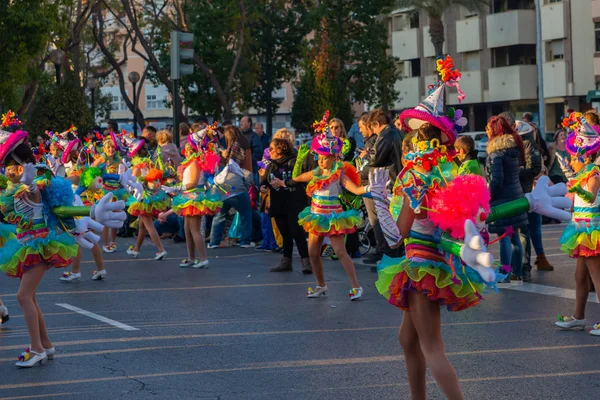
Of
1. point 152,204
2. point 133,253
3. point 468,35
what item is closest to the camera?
point 152,204

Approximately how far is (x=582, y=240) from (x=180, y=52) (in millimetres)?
14193

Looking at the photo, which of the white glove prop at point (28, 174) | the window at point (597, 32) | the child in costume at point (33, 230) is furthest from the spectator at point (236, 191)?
the window at point (597, 32)

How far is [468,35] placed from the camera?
57.7 meters

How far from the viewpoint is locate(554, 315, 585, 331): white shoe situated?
9.79 metres

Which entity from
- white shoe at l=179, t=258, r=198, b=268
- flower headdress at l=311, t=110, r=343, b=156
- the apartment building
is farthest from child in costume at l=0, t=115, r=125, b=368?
the apartment building

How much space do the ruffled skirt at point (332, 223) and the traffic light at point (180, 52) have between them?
10.8 m

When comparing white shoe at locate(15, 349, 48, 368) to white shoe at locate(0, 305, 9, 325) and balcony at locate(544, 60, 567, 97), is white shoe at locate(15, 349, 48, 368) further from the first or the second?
balcony at locate(544, 60, 567, 97)

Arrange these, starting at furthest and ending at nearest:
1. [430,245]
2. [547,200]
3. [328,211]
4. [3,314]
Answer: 1. [328,211]
2. [3,314]
3. [547,200]
4. [430,245]

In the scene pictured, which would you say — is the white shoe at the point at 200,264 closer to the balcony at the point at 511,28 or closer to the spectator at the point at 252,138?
the spectator at the point at 252,138

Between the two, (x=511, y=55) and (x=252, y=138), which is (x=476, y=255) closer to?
(x=252, y=138)

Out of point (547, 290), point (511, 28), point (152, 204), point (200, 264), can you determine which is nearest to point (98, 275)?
point (200, 264)

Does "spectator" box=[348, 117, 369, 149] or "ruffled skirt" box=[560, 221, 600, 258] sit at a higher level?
"spectator" box=[348, 117, 369, 149]

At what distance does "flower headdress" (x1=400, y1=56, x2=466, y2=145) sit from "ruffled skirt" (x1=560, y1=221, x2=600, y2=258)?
11.1 feet

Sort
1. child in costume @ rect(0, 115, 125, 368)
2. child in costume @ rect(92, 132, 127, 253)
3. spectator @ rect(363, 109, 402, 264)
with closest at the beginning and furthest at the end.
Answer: child in costume @ rect(0, 115, 125, 368)
spectator @ rect(363, 109, 402, 264)
child in costume @ rect(92, 132, 127, 253)
